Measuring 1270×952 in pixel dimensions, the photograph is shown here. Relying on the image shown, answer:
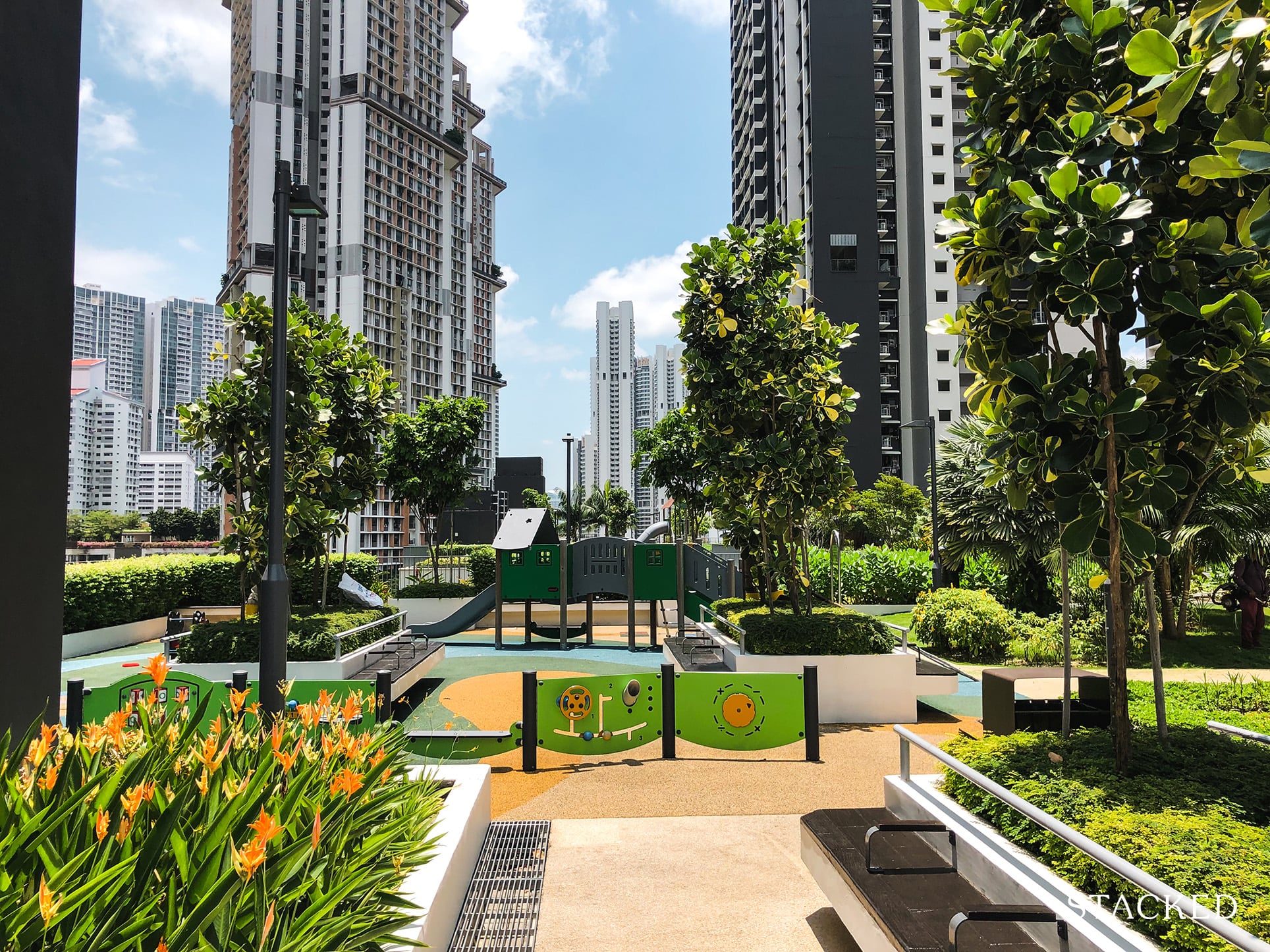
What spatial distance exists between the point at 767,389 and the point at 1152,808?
30.6ft

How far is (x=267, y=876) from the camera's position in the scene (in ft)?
9.48

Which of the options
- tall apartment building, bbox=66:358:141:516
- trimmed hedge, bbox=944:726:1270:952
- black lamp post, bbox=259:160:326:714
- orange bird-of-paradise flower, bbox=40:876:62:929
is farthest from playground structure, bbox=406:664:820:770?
tall apartment building, bbox=66:358:141:516

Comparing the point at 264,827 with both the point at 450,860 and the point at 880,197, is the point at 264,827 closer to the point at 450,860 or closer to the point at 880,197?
the point at 450,860

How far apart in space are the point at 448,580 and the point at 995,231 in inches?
1007

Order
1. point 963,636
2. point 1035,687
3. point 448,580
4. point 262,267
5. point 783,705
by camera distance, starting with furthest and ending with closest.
A: 1. point 262,267
2. point 448,580
3. point 963,636
4. point 1035,687
5. point 783,705

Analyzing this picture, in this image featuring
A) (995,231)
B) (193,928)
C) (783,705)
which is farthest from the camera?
(783,705)

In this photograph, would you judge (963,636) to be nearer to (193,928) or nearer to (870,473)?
(193,928)

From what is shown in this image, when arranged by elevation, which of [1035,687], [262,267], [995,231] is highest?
[262,267]

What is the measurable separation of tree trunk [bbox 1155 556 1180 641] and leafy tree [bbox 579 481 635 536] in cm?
6414

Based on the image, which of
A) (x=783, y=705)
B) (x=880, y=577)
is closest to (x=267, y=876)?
(x=783, y=705)

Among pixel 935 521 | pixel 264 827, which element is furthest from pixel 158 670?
pixel 935 521

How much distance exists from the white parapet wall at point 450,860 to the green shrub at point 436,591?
63.2 feet

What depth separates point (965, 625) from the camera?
17.1 metres

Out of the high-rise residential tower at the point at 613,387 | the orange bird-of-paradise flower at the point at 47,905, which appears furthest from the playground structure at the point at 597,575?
the high-rise residential tower at the point at 613,387
